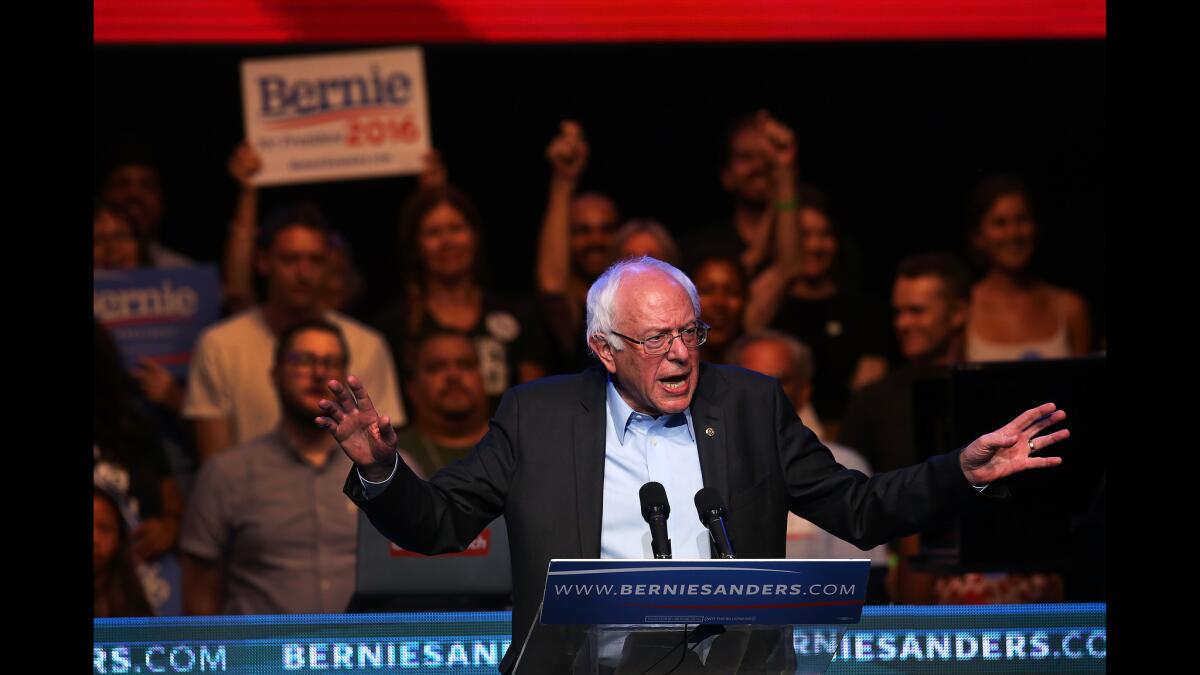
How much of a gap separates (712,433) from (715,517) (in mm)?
379

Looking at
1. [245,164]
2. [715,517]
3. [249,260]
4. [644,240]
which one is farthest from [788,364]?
[715,517]

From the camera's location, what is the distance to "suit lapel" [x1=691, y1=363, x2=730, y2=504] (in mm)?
2846

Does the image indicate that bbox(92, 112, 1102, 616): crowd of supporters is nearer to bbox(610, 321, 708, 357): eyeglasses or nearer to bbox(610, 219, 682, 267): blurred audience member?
bbox(610, 219, 682, 267): blurred audience member

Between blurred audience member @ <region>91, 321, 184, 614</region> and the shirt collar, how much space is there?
12.4ft

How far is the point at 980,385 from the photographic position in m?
4.30

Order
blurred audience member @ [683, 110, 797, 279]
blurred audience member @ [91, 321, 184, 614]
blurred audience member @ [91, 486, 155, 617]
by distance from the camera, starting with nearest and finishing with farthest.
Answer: blurred audience member @ [91, 486, 155, 617]
blurred audience member @ [91, 321, 184, 614]
blurred audience member @ [683, 110, 797, 279]

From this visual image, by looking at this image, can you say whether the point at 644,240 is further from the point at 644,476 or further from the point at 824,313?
the point at 644,476

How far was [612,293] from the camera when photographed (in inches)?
114

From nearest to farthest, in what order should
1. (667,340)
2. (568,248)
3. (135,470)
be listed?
(667,340)
(135,470)
(568,248)

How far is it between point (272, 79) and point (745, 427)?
419cm

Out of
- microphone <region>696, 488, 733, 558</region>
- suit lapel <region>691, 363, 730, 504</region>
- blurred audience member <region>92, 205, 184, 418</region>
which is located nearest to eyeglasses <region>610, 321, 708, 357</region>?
suit lapel <region>691, 363, 730, 504</region>

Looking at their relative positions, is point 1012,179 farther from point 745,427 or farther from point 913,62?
point 745,427

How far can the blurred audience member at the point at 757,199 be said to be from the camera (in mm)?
6523

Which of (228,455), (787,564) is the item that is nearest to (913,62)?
(228,455)
